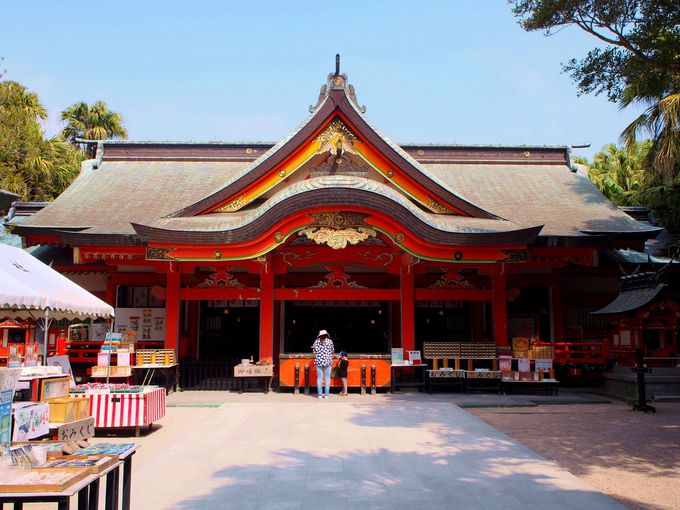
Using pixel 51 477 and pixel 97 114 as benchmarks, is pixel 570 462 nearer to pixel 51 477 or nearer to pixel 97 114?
pixel 51 477

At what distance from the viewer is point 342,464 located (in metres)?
7.23

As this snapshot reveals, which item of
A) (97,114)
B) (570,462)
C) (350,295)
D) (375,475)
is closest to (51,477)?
(375,475)

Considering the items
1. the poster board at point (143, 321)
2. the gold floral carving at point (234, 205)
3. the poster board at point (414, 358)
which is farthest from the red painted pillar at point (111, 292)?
the poster board at point (414, 358)

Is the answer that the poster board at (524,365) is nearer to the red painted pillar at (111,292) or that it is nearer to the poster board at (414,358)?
the poster board at (414,358)

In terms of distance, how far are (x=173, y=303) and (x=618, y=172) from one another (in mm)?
23480

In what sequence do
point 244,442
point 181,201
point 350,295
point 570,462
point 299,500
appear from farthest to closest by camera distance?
point 181,201, point 350,295, point 244,442, point 570,462, point 299,500

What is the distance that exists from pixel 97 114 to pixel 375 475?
29475 mm

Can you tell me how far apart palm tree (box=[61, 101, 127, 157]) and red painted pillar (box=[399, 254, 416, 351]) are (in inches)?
872

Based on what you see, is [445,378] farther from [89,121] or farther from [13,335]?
[89,121]

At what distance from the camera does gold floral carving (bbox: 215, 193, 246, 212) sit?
1479 centimetres

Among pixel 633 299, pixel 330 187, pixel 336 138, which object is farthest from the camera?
pixel 336 138

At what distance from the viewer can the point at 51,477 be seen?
154 inches

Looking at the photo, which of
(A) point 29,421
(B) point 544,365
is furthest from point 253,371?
(A) point 29,421

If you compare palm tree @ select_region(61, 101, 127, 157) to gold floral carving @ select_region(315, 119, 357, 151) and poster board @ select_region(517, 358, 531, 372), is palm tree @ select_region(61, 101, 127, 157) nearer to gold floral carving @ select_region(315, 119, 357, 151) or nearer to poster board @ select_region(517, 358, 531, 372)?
gold floral carving @ select_region(315, 119, 357, 151)
